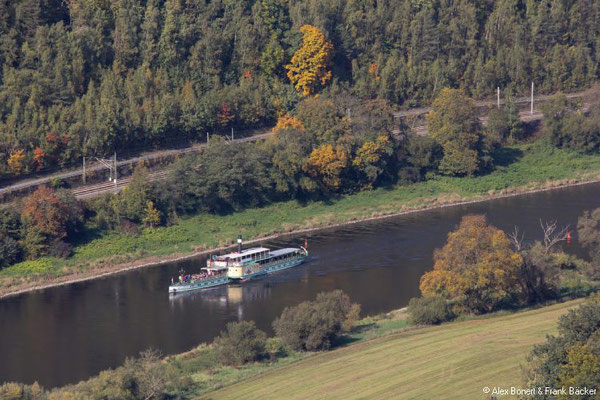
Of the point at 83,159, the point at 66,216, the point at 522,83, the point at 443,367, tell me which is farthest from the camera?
the point at 522,83

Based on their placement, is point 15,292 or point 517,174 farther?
point 517,174

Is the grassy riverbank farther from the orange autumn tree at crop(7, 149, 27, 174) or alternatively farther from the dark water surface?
the orange autumn tree at crop(7, 149, 27, 174)

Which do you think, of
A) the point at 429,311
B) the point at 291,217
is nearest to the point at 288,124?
the point at 291,217

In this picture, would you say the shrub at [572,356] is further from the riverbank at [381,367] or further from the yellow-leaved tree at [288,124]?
the yellow-leaved tree at [288,124]

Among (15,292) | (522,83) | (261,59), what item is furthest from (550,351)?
(522,83)

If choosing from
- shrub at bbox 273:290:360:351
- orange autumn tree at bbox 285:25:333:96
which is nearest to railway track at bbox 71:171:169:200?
orange autumn tree at bbox 285:25:333:96

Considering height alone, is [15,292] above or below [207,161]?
below

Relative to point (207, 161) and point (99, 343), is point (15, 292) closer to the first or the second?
→ point (99, 343)
